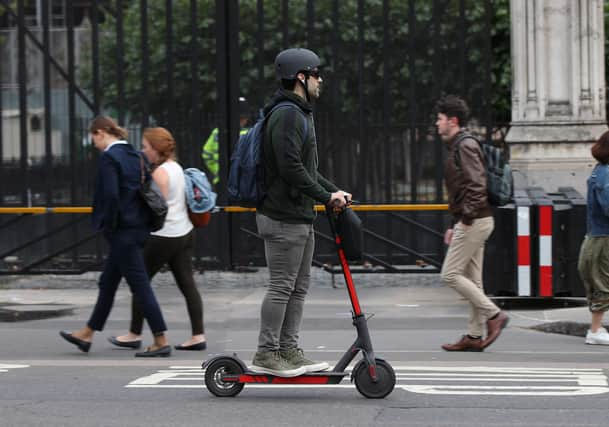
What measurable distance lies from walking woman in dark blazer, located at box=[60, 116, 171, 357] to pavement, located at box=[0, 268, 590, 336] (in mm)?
2480

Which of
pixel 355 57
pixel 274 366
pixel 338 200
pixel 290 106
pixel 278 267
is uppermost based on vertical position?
pixel 355 57

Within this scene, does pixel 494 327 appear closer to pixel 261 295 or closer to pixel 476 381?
pixel 476 381

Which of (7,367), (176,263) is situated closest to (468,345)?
(176,263)

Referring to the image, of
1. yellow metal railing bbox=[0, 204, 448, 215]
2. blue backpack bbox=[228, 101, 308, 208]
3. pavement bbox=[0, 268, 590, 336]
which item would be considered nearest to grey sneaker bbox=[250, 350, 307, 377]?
blue backpack bbox=[228, 101, 308, 208]

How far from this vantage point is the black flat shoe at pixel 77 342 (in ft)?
29.0

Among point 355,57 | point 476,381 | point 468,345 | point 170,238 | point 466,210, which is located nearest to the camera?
point 476,381

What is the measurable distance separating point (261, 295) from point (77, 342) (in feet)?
12.9

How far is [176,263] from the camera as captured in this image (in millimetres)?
9078

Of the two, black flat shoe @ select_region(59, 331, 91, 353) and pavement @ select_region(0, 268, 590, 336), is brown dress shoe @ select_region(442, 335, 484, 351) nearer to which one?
pavement @ select_region(0, 268, 590, 336)

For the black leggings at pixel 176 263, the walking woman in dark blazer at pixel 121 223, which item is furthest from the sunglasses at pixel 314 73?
the black leggings at pixel 176 263

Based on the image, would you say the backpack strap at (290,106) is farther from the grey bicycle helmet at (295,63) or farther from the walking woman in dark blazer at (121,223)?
the walking woman in dark blazer at (121,223)

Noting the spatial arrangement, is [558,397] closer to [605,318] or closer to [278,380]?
[278,380]

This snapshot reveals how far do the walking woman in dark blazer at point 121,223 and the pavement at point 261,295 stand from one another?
2.48m

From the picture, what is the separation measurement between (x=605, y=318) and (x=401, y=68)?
401 cm
